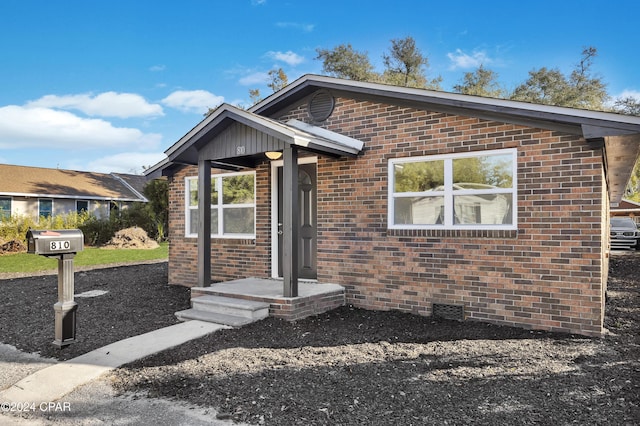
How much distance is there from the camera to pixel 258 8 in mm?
12258

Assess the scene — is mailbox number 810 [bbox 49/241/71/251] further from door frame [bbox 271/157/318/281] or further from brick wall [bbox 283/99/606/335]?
brick wall [bbox 283/99/606/335]

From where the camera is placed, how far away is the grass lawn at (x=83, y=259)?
13.7 m

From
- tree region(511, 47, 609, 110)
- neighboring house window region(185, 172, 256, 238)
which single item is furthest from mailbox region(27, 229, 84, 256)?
tree region(511, 47, 609, 110)

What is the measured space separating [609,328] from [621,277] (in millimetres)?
7027

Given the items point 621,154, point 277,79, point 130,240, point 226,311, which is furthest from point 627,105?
point 130,240

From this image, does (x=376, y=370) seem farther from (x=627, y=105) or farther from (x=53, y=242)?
(x=627, y=105)

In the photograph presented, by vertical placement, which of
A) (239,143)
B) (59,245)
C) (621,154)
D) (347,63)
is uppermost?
(347,63)

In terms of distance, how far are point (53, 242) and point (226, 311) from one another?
2.57m

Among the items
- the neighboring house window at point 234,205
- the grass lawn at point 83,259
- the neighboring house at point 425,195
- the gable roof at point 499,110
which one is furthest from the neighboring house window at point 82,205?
the gable roof at point 499,110

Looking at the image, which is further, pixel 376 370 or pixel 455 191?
pixel 455 191

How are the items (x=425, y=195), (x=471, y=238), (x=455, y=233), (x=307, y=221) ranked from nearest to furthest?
(x=471, y=238) → (x=455, y=233) → (x=425, y=195) → (x=307, y=221)

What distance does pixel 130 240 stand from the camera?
20.5 meters

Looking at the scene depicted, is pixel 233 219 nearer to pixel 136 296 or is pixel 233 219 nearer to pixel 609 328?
pixel 136 296

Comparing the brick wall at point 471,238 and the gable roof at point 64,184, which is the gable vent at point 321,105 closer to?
the brick wall at point 471,238
